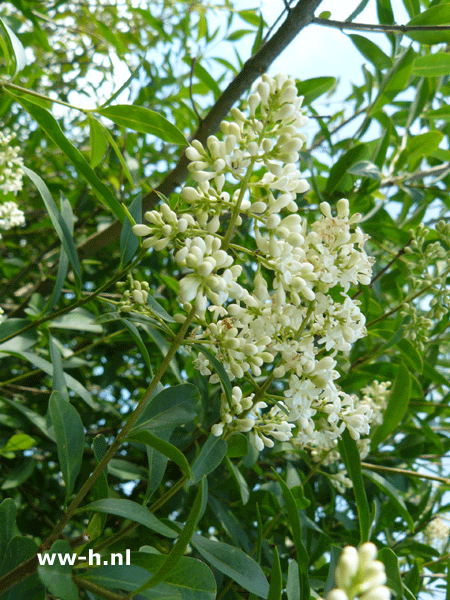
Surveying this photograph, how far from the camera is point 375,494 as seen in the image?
2133 mm

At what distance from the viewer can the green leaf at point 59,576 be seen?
0.78m

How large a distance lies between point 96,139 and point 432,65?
1.27 m

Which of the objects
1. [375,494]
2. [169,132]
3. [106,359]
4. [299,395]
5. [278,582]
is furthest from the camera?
[106,359]

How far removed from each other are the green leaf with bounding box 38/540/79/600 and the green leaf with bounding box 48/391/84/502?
157 millimetres

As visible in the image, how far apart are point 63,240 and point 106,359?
A: 1210 mm

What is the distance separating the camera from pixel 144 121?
48.6 inches

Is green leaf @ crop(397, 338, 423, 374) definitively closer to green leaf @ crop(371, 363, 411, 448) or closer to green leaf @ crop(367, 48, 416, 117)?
green leaf @ crop(371, 363, 411, 448)

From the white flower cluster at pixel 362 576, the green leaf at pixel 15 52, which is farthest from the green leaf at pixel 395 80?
the white flower cluster at pixel 362 576

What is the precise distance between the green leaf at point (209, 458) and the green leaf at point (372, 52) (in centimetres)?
135

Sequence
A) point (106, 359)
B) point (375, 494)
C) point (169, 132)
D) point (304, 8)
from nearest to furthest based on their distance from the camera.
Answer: point (169, 132), point (304, 8), point (375, 494), point (106, 359)

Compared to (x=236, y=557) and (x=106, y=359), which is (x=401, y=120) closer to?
(x=106, y=359)

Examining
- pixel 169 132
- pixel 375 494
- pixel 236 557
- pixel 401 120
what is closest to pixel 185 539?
pixel 236 557

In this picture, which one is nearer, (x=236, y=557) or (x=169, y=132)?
(x=236, y=557)

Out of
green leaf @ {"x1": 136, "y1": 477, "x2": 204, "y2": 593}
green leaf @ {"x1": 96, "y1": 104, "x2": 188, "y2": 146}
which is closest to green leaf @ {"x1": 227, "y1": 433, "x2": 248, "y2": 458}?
green leaf @ {"x1": 136, "y1": 477, "x2": 204, "y2": 593}
